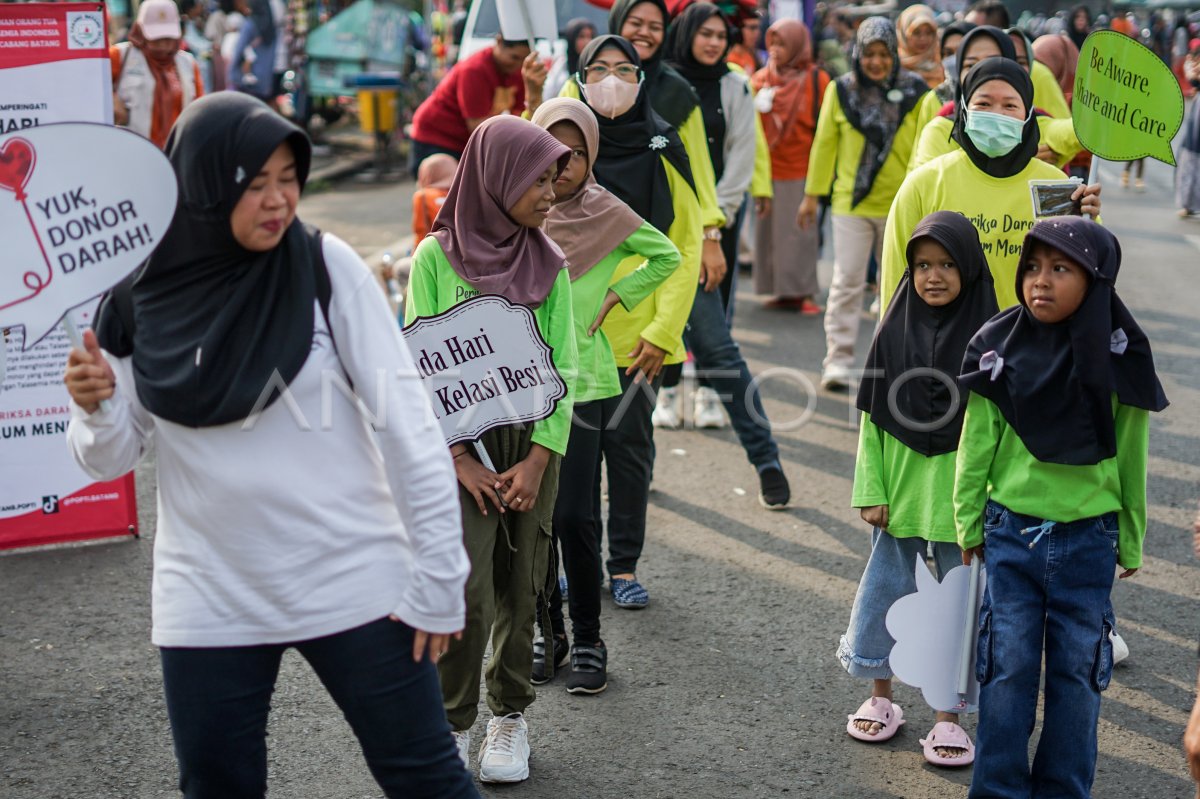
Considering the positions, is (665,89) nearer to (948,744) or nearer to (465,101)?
(465,101)

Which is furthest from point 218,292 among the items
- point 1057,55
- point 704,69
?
point 1057,55

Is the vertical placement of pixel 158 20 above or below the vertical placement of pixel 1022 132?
below

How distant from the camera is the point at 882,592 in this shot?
161 inches

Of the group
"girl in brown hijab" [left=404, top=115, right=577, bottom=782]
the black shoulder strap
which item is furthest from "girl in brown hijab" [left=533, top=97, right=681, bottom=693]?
the black shoulder strap

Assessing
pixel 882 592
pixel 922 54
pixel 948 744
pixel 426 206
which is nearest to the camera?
pixel 948 744

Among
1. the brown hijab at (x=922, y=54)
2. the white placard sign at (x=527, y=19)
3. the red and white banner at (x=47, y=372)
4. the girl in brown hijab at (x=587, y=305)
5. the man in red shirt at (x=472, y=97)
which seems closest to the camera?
the girl in brown hijab at (x=587, y=305)

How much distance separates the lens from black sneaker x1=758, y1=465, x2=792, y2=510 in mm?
6234

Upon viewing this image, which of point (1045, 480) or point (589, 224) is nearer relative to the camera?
point (1045, 480)

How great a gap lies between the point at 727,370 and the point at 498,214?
2692mm

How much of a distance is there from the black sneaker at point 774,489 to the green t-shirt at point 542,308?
2.59 meters

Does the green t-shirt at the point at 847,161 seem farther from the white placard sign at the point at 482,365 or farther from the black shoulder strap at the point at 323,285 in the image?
the black shoulder strap at the point at 323,285

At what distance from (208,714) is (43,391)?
10.6 feet

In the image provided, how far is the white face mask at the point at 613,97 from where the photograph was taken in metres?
4.96

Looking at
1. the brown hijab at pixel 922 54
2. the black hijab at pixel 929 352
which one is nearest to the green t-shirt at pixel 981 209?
the black hijab at pixel 929 352
